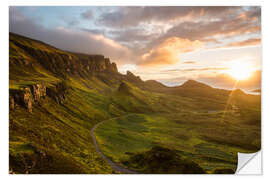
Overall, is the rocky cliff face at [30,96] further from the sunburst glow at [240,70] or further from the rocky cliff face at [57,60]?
the sunburst glow at [240,70]

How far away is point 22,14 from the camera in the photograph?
24.9 metres

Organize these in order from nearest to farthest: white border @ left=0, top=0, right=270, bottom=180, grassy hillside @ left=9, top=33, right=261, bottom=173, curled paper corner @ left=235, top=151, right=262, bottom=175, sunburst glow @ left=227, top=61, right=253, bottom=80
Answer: white border @ left=0, top=0, right=270, bottom=180, curled paper corner @ left=235, top=151, right=262, bottom=175, grassy hillside @ left=9, top=33, right=261, bottom=173, sunburst glow @ left=227, top=61, right=253, bottom=80

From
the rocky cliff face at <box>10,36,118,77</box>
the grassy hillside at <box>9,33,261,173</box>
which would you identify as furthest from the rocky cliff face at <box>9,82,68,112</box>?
the rocky cliff face at <box>10,36,118,77</box>

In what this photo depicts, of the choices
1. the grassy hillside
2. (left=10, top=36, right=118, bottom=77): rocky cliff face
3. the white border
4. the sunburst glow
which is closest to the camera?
the white border

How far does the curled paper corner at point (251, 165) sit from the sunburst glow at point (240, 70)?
14149mm

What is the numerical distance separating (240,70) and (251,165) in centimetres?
1728

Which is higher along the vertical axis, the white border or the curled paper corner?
the white border

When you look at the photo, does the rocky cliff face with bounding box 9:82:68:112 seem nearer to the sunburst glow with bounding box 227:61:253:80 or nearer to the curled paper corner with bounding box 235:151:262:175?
the curled paper corner with bounding box 235:151:262:175

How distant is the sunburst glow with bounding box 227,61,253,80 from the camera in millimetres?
27700

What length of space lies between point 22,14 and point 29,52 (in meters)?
111

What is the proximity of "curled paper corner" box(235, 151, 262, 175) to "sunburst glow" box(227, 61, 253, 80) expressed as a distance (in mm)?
14149
